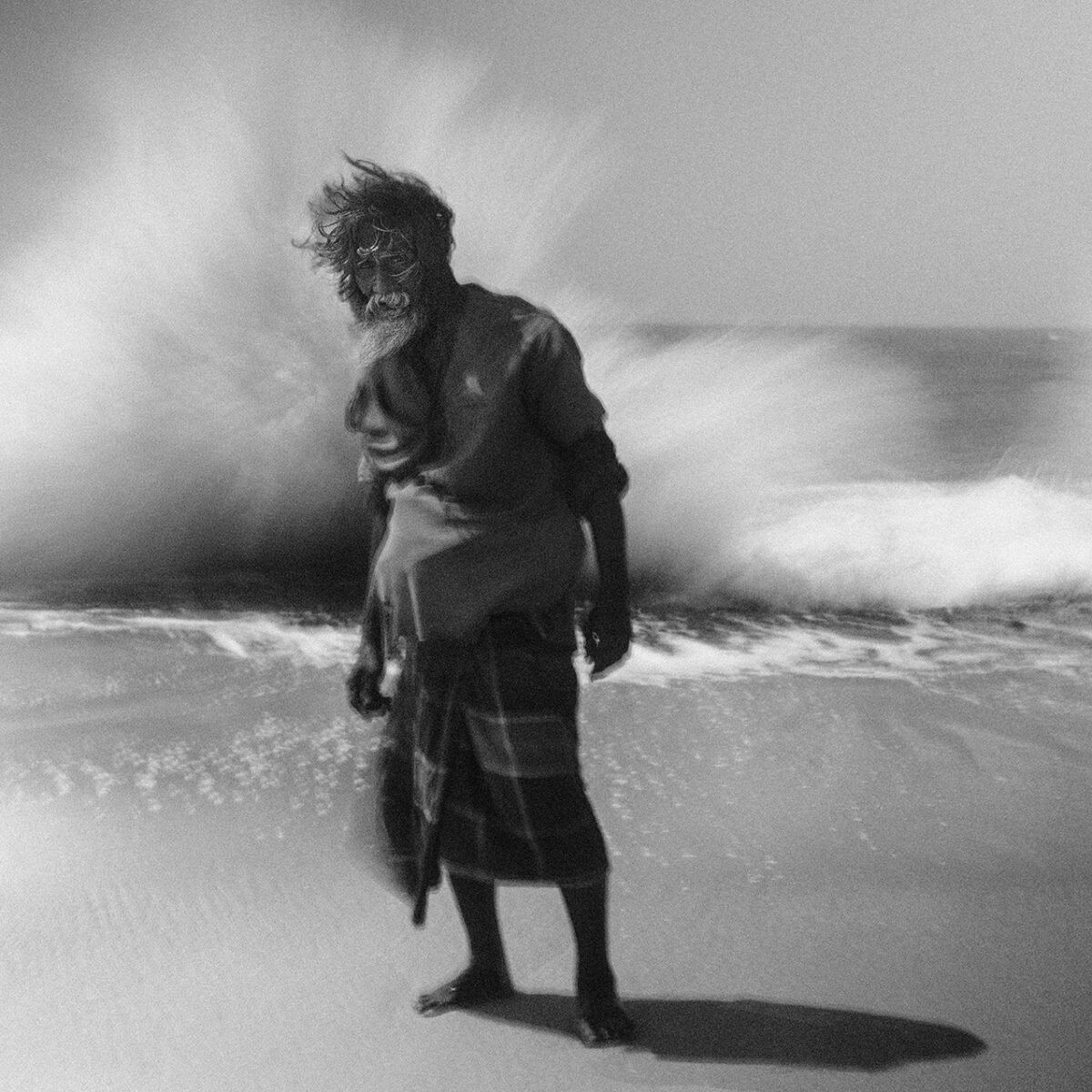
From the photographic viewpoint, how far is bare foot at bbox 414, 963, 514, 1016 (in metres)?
1.60

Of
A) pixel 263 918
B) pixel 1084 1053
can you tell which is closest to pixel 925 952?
pixel 1084 1053

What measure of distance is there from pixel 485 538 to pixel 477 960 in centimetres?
61

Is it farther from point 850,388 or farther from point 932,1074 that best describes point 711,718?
point 850,388

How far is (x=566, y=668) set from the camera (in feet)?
4.96

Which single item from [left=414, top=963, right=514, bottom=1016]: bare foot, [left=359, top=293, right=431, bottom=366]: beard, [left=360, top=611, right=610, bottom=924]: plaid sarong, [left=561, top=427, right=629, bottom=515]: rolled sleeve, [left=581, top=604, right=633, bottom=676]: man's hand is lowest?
[left=414, top=963, right=514, bottom=1016]: bare foot

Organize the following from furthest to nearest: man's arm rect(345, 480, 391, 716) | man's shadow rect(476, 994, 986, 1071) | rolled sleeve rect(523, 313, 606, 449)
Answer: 1. man's arm rect(345, 480, 391, 716)
2. man's shadow rect(476, 994, 986, 1071)
3. rolled sleeve rect(523, 313, 606, 449)

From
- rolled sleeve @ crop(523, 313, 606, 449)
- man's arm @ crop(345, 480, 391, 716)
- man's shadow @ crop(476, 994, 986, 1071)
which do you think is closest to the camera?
rolled sleeve @ crop(523, 313, 606, 449)

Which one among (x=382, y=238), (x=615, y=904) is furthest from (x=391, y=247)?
(x=615, y=904)

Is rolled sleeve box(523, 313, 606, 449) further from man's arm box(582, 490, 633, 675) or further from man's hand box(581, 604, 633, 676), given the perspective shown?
man's hand box(581, 604, 633, 676)

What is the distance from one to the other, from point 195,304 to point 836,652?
305 cm

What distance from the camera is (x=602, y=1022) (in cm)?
152

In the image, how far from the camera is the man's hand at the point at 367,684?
5.40 feet

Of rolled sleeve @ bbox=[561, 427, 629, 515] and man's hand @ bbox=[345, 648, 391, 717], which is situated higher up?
rolled sleeve @ bbox=[561, 427, 629, 515]

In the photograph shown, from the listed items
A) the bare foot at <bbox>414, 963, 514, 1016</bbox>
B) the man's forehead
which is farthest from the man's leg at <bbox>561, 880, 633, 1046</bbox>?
the man's forehead
